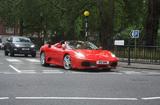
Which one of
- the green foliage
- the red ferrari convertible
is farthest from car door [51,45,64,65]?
the green foliage

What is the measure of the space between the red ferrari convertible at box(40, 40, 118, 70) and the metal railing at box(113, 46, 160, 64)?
4455 mm

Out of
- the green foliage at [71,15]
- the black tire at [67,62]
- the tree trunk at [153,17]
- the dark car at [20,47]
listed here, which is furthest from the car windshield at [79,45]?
the green foliage at [71,15]

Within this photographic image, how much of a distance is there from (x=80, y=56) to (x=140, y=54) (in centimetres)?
728

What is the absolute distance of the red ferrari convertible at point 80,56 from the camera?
2034 centimetres

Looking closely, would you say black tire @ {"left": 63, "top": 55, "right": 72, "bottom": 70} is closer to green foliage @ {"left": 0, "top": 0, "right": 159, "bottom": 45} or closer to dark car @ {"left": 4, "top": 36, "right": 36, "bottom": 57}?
dark car @ {"left": 4, "top": 36, "right": 36, "bottom": 57}

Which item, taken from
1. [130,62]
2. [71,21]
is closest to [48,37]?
[71,21]

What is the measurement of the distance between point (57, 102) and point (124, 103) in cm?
141

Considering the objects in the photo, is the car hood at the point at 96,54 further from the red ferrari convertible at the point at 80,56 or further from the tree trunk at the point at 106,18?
the tree trunk at the point at 106,18

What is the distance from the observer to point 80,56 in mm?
20500

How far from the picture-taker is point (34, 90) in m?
12.9

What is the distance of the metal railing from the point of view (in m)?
26.1

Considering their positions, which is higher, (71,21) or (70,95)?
(71,21)

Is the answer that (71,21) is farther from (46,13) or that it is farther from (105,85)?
(105,85)

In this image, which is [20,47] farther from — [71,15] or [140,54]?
[71,15]
